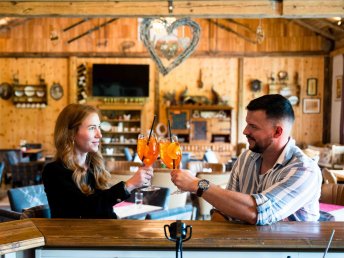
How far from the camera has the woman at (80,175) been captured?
1.79 meters

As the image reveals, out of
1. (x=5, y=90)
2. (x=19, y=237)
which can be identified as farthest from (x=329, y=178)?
(x=5, y=90)

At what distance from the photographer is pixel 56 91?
11.0 metres

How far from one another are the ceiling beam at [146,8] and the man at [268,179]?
424 centimetres

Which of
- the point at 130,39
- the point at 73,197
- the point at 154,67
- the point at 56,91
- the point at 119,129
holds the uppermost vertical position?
the point at 130,39

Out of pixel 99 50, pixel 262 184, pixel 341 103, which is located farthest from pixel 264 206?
pixel 99 50

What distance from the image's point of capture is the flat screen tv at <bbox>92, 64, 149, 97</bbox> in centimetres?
1066

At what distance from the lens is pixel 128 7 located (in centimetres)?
590

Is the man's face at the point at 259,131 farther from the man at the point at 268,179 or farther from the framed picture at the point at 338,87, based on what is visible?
the framed picture at the point at 338,87

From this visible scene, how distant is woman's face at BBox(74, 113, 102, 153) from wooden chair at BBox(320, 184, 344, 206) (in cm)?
272

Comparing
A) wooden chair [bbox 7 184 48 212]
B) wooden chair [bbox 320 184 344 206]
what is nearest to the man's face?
wooden chair [bbox 7 184 48 212]

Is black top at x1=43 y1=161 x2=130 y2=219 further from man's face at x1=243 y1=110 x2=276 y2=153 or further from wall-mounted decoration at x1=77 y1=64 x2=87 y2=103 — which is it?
wall-mounted decoration at x1=77 y1=64 x2=87 y2=103

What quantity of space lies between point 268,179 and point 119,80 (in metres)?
A: 9.17

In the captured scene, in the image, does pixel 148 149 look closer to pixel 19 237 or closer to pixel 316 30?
pixel 19 237

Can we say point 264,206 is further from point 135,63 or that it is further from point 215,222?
point 135,63
